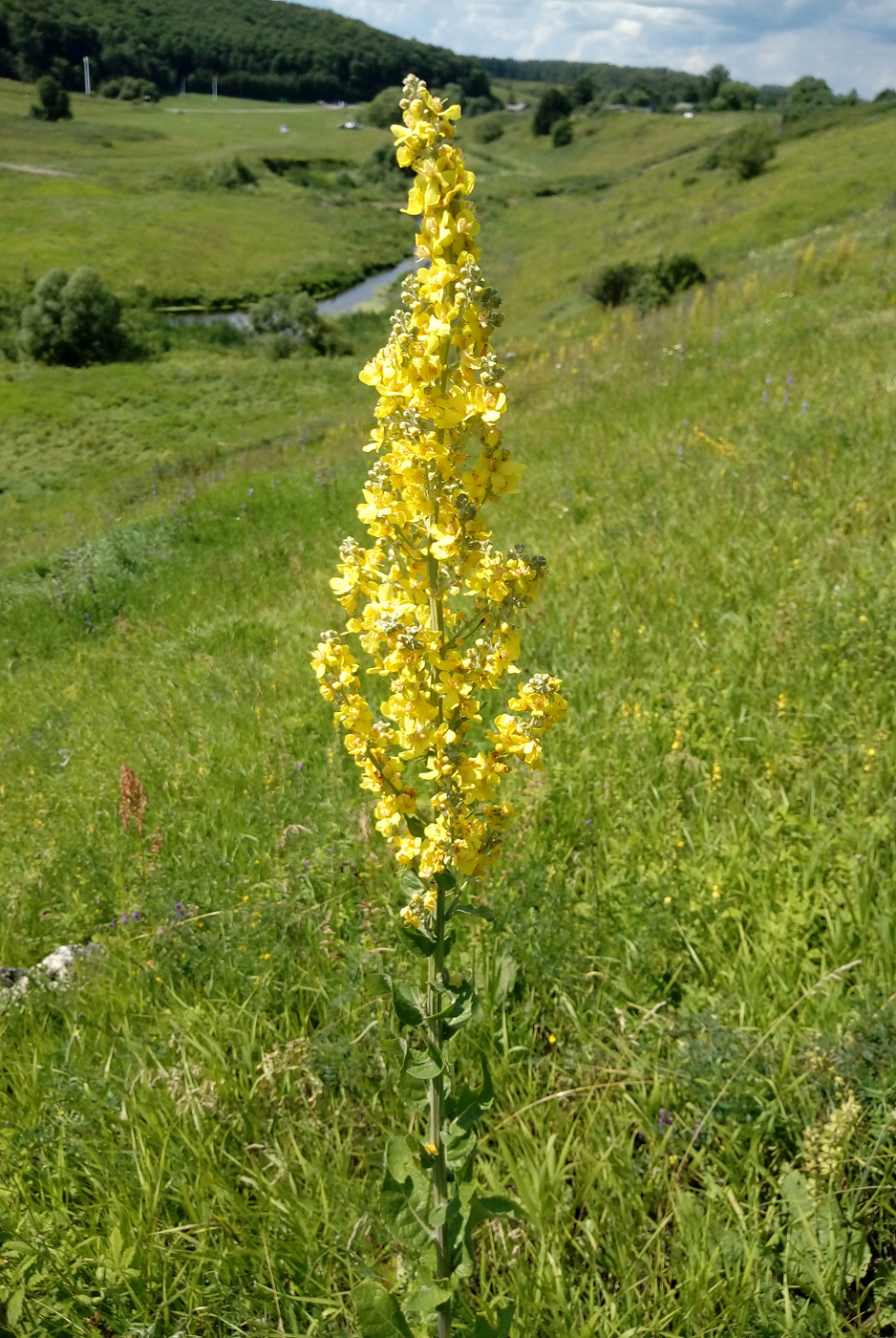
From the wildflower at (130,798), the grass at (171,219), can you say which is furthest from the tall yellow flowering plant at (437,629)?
the grass at (171,219)

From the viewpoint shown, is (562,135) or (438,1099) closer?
(438,1099)

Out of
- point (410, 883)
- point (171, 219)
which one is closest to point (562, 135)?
point (171, 219)

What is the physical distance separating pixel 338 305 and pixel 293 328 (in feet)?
A: 40.6

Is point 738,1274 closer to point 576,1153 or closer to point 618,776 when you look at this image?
point 576,1153

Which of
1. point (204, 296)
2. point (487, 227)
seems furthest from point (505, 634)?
point (487, 227)

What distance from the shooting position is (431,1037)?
1801 millimetres

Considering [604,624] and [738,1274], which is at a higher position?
[604,624]

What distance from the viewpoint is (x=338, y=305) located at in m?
53.3

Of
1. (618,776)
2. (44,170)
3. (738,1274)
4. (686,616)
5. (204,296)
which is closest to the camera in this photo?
(738,1274)

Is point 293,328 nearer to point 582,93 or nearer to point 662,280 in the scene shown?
point 662,280

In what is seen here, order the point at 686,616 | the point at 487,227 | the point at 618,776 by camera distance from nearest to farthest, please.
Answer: the point at 618,776, the point at 686,616, the point at 487,227

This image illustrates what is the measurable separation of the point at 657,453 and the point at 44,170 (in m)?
80.6

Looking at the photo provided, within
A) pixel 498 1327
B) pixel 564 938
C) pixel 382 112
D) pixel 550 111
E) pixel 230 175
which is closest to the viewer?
pixel 498 1327

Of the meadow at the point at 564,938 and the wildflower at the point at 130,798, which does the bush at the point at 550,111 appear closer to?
the meadow at the point at 564,938
